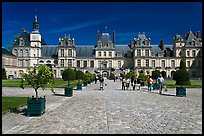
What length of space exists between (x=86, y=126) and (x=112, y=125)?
2.07 feet

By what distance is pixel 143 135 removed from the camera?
5.23 metres

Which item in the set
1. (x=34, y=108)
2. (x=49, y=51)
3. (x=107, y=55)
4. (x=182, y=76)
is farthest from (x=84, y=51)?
(x=34, y=108)

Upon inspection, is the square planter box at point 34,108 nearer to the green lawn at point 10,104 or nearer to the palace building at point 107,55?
the green lawn at point 10,104

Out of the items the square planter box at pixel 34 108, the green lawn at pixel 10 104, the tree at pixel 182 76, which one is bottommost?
the green lawn at pixel 10 104

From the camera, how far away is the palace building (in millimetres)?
63031

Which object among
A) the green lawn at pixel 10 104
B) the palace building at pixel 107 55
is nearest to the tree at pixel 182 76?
the green lawn at pixel 10 104

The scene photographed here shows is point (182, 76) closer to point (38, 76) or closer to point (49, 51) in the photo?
point (38, 76)

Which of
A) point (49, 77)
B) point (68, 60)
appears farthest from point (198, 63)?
point (49, 77)

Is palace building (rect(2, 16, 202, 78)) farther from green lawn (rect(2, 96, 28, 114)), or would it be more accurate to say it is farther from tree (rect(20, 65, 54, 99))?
tree (rect(20, 65, 54, 99))

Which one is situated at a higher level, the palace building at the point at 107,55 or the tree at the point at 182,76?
the palace building at the point at 107,55

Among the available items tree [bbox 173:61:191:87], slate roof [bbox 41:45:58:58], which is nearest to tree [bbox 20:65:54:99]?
tree [bbox 173:61:191:87]

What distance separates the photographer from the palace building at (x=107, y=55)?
207 ft

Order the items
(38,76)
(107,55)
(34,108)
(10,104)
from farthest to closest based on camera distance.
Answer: (107,55)
(10,104)
(38,76)
(34,108)

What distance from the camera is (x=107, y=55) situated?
65312mm
